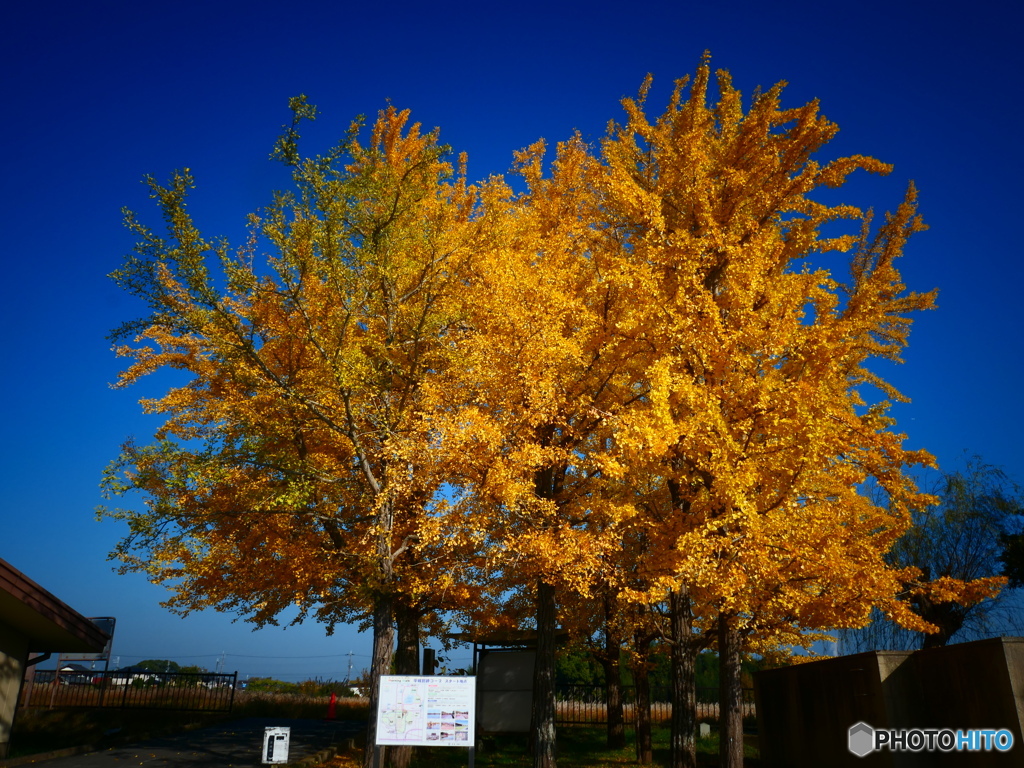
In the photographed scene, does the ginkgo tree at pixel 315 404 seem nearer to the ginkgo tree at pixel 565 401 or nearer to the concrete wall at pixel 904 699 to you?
the ginkgo tree at pixel 565 401

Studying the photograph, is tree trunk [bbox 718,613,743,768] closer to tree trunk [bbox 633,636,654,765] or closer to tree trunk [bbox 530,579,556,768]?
tree trunk [bbox 530,579,556,768]

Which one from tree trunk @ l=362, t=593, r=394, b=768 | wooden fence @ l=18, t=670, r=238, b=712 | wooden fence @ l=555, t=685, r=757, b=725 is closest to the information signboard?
tree trunk @ l=362, t=593, r=394, b=768

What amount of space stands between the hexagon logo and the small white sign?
362 inches

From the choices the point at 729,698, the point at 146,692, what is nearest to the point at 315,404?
the point at 729,698

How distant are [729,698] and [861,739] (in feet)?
7.03

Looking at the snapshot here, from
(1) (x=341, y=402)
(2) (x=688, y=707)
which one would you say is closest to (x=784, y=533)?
(2) (x=688, y=707)

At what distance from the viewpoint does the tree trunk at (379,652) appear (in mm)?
10953

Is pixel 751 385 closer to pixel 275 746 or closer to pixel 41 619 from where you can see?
pixel 275 746

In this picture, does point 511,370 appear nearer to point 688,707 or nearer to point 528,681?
point 688,707

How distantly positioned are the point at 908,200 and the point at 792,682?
32.0 feet

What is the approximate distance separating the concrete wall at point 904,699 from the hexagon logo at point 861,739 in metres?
0.09

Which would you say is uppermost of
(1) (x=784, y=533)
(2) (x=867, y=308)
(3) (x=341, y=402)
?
(2) (x=867, y=308)

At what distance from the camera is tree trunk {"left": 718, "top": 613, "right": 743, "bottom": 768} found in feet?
35.5

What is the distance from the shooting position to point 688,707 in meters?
11.6
